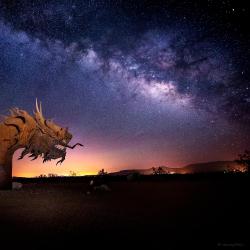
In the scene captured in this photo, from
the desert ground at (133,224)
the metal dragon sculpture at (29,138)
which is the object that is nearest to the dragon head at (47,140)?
the metal dragon sculpture at (29,138)

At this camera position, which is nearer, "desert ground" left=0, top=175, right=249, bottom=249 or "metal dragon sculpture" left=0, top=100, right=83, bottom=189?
"desert ground" left=0, top=175, right=249, bottom=249

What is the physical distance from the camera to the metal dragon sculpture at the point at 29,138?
14.4 m

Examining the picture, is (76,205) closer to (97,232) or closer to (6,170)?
(97,232)

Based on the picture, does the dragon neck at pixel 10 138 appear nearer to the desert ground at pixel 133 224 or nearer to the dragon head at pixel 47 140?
the dragon head at pixel 47 140

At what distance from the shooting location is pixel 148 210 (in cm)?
703

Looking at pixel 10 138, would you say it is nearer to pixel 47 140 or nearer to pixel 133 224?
pixel 47 140

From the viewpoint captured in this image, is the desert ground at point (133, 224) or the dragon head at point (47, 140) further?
the dragon head at point (47, 140)

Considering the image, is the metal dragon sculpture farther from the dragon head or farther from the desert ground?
the desert ground

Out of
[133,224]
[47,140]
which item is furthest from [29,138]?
[133,224]

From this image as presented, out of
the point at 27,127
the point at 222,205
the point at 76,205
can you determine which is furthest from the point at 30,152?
the point at 222,205

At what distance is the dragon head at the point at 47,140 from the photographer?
48.1 ft

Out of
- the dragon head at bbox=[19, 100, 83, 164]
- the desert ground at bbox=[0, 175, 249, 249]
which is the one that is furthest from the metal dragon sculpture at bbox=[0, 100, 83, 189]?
the desert ground at bbox=[0, 175, 249, 249]

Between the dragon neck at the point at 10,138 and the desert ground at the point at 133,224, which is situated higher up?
the dragon neck at the point at 10,138

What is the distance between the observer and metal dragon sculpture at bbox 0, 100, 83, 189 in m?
14.4
